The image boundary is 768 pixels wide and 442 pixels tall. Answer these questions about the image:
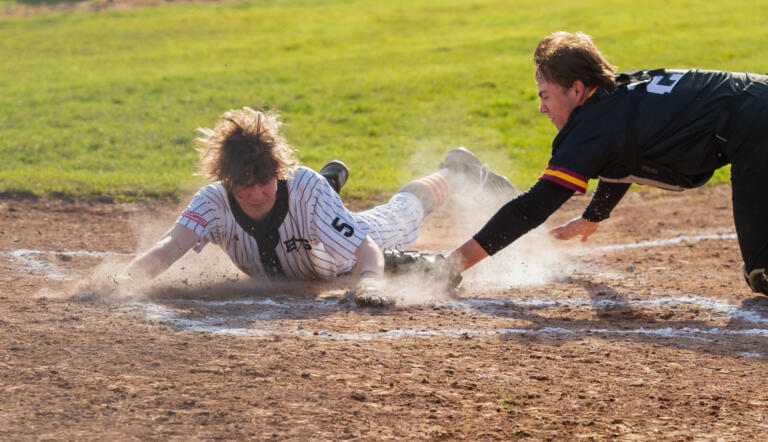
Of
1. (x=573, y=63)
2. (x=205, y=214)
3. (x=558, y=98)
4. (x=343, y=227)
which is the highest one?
(x=573, y=63)

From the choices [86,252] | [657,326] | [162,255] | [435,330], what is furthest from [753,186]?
[86,252]

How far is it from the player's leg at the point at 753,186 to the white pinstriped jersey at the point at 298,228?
6.92 ft

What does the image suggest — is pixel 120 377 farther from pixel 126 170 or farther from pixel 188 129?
pixel 188 129

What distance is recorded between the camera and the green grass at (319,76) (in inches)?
412

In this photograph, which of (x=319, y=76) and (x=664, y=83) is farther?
(x=319, y=76)

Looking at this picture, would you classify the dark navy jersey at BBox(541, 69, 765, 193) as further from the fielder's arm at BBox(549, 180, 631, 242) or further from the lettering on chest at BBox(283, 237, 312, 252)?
the lettering on chest at BBox(283, 237, 312, 252)

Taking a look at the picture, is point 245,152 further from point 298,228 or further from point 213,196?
point 298,228

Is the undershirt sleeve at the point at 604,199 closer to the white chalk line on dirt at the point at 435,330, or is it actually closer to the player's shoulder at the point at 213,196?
the white chalk line on dirt at the point at 435,330

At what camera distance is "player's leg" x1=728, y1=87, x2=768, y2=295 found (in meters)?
4.46

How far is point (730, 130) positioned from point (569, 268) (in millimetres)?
2139

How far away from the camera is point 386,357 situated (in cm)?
399

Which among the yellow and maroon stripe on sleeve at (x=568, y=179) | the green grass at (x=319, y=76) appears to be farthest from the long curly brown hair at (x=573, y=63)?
the green grass at (x=319, y=76)

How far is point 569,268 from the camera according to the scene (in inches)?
252

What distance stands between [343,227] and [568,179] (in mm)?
1398
